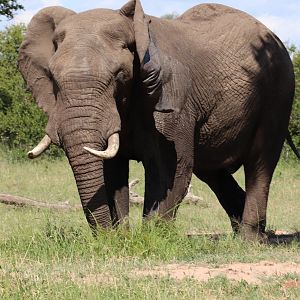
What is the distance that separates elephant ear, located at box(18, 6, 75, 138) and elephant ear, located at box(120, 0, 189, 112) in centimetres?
72

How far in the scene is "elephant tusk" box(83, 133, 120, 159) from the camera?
26.2 feet

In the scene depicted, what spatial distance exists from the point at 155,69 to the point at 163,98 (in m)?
0.32

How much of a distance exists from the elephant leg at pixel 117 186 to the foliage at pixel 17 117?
1126 centimetres

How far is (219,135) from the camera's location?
10281mm

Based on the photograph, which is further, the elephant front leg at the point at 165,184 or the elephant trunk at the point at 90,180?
the elephant front leg at the point at 165,184

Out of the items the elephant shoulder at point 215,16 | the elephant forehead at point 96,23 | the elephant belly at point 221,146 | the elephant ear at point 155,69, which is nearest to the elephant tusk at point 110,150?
the elephant ear at point 155,69

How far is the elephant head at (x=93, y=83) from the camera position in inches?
325

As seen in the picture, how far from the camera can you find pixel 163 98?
30.0 ft

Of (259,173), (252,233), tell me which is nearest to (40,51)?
(259,173)

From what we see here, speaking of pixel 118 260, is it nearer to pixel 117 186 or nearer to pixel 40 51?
pixel 117 186

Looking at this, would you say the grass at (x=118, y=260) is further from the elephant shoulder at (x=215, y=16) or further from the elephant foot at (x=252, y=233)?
the elephant shoulder at (x=215, y=16)

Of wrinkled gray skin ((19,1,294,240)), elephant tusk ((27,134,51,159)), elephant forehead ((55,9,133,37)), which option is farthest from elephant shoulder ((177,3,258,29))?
elephant tusk ((27,134,51,159))

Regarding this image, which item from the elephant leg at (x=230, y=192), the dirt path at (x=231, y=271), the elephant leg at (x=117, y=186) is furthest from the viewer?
the elephant leg at (x=230, y=192)

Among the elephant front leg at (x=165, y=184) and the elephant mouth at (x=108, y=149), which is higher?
the elephant mouth at (x=108, y=149)
